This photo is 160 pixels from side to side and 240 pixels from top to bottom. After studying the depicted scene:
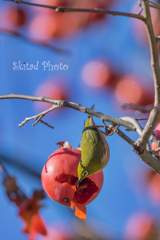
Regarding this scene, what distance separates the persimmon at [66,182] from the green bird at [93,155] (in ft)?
0.06

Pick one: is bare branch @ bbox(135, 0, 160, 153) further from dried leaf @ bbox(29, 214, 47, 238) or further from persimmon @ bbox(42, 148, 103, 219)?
dried leaf @ bbox(29, 214, 47, 238)

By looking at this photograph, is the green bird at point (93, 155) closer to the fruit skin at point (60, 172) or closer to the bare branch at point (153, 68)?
the fruit skin at point (60, 172)

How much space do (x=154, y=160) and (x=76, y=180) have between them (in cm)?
37

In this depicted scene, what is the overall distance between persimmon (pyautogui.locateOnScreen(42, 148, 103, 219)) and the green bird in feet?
0.06

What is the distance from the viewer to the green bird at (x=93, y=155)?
3.01 ft

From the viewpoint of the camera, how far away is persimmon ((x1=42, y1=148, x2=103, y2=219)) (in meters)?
0.86

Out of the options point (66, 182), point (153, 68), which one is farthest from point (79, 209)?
point (153, 68)

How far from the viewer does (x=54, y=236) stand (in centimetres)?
121

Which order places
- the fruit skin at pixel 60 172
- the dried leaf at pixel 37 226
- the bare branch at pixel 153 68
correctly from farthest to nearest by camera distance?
the dried leaf at pixel 37 226, the fruit skin at pixel 60 172, the bare branch at pixel 153 68

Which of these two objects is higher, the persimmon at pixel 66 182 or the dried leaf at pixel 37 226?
the persimmon at pixel 66 182

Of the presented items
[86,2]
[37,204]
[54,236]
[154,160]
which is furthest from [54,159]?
[86,2]

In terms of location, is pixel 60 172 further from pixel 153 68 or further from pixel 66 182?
pixel 153 68

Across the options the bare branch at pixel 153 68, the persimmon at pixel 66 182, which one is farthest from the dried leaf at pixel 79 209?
the bare branch at pixel 153 68

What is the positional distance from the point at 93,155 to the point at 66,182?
Answer: 0.38 feet
